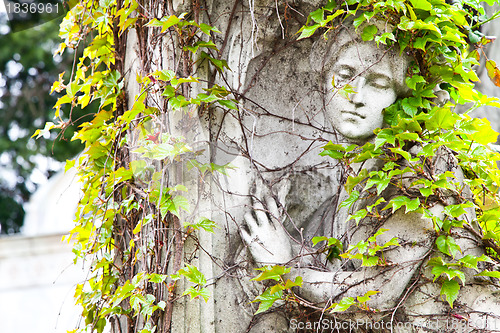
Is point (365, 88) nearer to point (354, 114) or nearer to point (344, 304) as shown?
point (354, 114)

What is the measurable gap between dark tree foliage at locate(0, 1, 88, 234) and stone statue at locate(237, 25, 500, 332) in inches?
224

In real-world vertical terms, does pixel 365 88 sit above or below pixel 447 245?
above

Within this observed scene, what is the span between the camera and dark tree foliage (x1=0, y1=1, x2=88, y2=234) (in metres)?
7.45

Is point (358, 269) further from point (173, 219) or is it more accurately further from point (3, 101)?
point (3, 101)

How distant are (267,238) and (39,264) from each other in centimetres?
287

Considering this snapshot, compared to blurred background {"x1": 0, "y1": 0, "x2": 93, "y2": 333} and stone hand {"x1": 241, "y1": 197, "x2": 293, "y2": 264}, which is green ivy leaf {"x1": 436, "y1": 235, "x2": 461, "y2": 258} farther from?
blurred background {"x1": 0, "y1": 0, "x2": 93, "y2": 333}

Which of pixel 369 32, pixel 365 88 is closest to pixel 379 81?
pixel 365 88

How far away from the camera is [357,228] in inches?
78.5

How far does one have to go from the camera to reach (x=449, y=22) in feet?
6.33

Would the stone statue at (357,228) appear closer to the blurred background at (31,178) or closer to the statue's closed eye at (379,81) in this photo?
the statue's closed eye at (379,81)

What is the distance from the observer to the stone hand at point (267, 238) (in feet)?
6.52

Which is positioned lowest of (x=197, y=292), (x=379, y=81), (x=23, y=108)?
(x=197, y=292)

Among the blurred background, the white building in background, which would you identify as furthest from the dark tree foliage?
the white building in background

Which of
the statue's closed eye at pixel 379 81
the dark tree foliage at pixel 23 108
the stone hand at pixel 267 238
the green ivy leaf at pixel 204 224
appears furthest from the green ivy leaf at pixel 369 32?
the dark tree foliage at pixel 23 108
